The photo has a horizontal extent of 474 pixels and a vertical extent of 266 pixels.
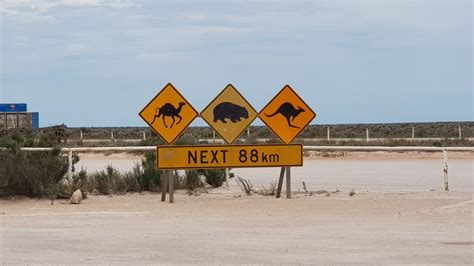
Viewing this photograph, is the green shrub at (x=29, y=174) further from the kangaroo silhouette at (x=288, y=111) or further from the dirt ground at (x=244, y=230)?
the kangaroo silhouette at (x=288, y=111)

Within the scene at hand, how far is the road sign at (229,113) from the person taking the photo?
18.9 m

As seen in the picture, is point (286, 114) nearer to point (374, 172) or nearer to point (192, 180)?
point (192, 180)

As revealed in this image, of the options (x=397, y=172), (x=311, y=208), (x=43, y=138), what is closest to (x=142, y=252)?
(x=311, y=208)

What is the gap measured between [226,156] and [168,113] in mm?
1447

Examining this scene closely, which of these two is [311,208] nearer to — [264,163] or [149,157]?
[264,163]

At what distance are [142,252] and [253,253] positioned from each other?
4.26 feet

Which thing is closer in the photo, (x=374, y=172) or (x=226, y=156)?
(x=226, y=156)

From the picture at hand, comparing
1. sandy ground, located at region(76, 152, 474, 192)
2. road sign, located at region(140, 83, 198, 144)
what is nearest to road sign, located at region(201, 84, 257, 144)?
road sign, located at region(140, 83, 198, 144)

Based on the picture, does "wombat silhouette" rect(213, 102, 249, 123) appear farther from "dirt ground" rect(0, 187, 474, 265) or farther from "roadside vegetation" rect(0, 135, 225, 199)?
"roadside vegetation" rect(0, 135, 225, 199)

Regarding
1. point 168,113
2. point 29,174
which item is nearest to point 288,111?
point 168,113

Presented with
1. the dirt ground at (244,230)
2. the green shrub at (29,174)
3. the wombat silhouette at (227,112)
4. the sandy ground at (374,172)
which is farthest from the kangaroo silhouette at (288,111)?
the green shrub at (29,174)

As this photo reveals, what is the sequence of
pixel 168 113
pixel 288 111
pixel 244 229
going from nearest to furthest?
pixel 244 229
pixel 168 113
pixel 288 111

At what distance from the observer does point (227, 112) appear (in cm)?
1897

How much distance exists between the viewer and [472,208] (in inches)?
617
